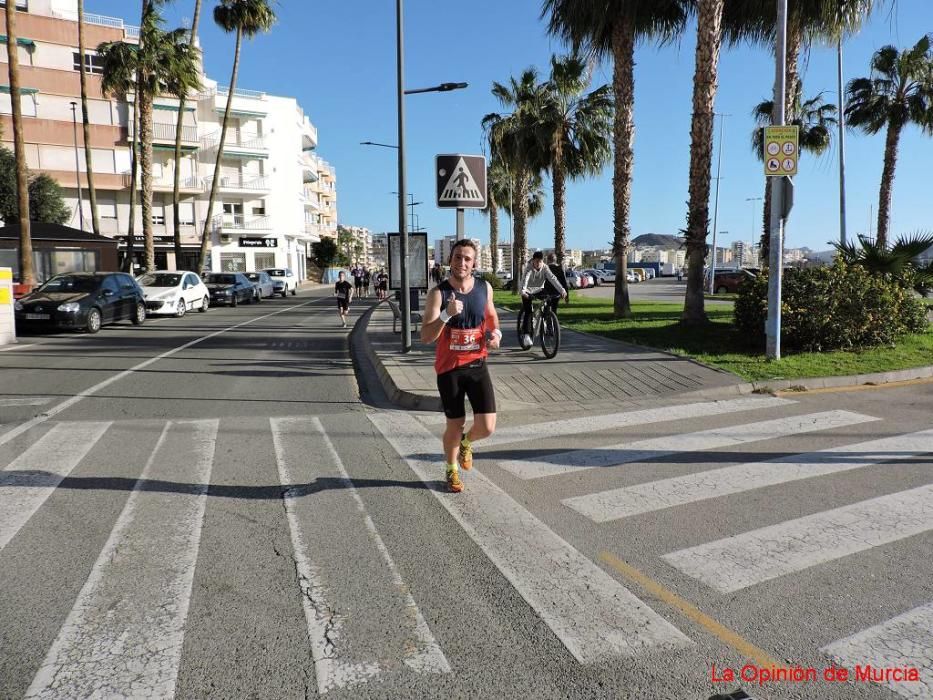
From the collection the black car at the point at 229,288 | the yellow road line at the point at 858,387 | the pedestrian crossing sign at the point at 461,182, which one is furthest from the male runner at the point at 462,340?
the black car at the point at 229,288

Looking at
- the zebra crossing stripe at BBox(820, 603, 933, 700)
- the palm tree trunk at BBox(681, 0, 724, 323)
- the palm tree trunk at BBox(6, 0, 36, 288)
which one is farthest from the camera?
the palm tree trunk at BBox(6, 0, 36, 288)

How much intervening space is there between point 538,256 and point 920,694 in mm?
9405

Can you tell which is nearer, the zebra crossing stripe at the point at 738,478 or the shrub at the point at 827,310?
the zebra crossing stripe at the point at 738,478

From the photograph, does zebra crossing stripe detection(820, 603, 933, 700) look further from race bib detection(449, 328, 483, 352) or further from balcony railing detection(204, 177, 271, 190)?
balcony railing detection(204, 177, 271, 190)

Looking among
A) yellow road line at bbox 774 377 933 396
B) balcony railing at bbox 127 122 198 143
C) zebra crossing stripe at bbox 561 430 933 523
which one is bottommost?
zebra crossing stripe at bbox 561 430 933 523

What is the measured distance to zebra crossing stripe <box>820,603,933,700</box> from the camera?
274 centimetres

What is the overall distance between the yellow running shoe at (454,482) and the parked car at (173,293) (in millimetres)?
20346

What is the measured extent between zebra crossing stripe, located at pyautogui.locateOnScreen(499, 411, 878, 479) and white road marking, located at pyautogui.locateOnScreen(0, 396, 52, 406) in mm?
6213

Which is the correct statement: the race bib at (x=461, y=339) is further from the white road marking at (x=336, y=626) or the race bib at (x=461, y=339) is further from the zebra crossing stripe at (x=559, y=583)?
the white road marking at (x=336, y=626)

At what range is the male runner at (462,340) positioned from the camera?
193 inches

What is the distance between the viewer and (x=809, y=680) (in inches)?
109

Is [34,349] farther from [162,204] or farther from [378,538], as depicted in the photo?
[162,204]

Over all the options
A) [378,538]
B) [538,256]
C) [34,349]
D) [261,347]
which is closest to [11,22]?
[34,349]

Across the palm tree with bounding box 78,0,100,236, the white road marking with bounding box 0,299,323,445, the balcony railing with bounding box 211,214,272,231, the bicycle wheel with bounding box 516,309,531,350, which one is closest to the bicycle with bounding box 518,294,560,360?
the bicycle wheel with bounding box 516,309,531,350
